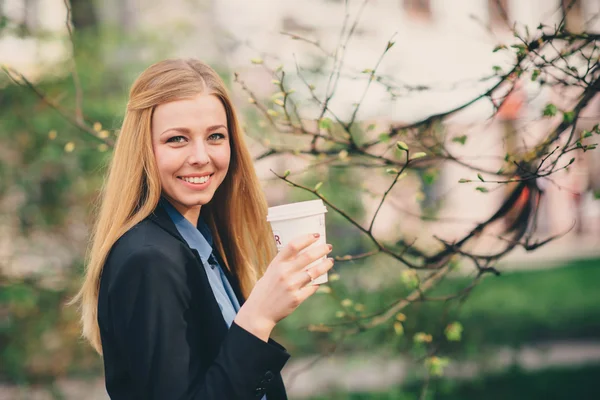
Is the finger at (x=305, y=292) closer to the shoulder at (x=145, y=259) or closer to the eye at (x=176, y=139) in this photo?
the shoulder at (x=145, y=259)

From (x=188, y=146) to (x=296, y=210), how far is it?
0.35 m

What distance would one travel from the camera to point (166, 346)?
1400 mm

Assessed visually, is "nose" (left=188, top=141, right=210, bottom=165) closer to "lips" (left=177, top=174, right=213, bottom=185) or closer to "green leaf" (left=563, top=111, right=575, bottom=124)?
"lips" (left=177, top=174, right=213, bottom=185)

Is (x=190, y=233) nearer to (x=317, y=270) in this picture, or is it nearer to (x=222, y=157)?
(x=222, y=157)

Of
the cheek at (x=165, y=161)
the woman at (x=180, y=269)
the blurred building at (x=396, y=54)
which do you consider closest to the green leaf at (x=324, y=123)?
the blurred building at (x=396, y=54)

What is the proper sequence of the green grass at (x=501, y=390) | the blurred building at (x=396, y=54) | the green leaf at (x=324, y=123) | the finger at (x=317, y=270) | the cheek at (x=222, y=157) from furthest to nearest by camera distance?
the green grass at (x=501, y=390) < the blurred building at (x=396, y=54) < the green leaf at (x=324, y=123) < the cheek at (x=222, y=157) < the finger at (x=317, y=270)

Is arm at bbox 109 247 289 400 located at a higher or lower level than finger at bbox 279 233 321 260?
lower

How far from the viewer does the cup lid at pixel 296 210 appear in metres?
1.64

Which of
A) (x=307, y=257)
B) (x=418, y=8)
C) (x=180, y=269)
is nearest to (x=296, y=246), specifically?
(x=307, y=257)

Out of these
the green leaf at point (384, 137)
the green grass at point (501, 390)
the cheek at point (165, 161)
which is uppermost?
the cheek at point (165, 161)

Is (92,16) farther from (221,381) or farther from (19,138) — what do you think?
(221,381)

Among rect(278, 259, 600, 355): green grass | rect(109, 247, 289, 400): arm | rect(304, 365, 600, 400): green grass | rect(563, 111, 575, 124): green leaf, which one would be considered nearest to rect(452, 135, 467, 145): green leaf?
rect(563, 111, 575, 124): green leaf

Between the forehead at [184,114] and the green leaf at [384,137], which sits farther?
the green leaf at [384,137]

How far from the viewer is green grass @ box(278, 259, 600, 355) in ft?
17.5
